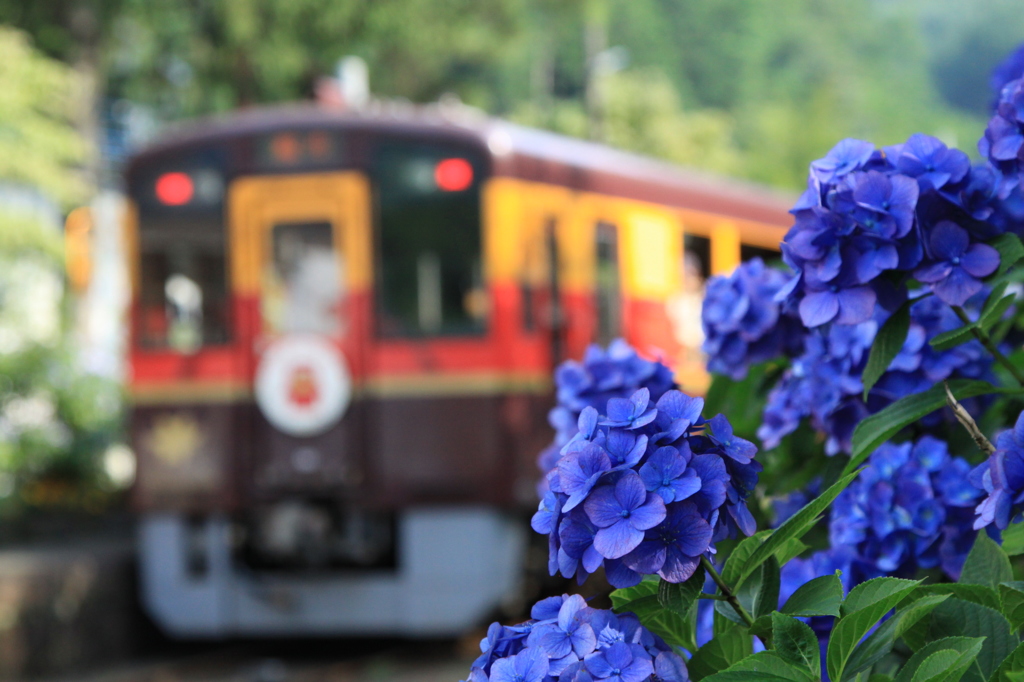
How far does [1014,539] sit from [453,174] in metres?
5.28

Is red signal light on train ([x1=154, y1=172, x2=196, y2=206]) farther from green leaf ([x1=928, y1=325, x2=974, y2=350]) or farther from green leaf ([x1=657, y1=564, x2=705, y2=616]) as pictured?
green leaf ([x1=657, y1=564, x2=705, y2=616])

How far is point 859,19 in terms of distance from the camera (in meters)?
44.3

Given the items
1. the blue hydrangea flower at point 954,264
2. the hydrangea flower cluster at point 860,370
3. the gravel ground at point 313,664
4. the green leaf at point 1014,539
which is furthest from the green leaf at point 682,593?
the gravel ground at point 313,664

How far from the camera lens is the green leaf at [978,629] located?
1.06 metres

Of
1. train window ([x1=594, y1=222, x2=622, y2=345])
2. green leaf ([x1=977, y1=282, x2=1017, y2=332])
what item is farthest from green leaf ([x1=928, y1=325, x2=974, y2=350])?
train window ([x1=594, y1=222, x2=622, y2=345])

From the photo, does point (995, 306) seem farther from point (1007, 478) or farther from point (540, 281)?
point (540, 281)

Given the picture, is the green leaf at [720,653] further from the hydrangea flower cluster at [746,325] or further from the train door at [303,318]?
the train door at [303,318]

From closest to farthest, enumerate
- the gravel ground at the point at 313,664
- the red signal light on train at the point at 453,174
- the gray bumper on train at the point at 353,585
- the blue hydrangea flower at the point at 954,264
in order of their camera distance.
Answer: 1. the blue hydrangea flower at the point at 954,264
2. the gray bumper on train at the point at 353,585
3. the red signal light on train at the point at 453,174
4. the gravel ground at the point at 313,664

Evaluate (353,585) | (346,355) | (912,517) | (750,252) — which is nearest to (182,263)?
(346,355)

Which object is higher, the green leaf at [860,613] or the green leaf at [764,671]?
the green leaf at [860,613]

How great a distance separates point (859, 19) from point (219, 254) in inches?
1640

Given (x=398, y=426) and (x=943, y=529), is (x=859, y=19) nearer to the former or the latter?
(x=398, y=426)

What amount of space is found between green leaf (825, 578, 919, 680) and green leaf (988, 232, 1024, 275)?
1.40 ft

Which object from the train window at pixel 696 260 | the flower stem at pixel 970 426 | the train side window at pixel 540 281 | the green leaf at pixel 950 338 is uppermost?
the train window at pixel 696 260
